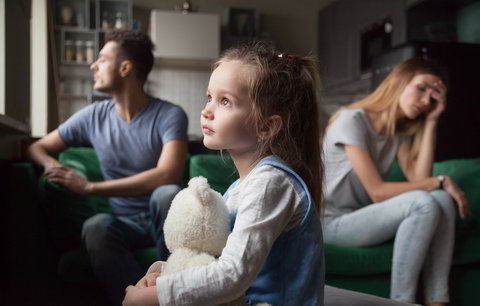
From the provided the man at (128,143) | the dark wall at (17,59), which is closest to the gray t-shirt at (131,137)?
the man at (128,143)

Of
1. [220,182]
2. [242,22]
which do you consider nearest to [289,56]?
[220,182]

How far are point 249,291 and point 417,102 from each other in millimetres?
1142

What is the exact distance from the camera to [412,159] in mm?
1736

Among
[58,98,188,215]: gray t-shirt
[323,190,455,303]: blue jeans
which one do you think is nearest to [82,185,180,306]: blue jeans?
[58,98,188,215]: gray t-shirt

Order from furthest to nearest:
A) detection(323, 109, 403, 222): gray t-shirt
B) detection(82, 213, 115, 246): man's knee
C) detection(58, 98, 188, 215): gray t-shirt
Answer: detection(323, 109, 403, 222): gray t-shirt → detection(58, 98, 188, 215): gray t-shirt → detection(82, 213, 115, 246): man's knee

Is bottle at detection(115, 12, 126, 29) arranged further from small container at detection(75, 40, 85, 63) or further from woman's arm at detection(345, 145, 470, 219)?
woman's arm at detection(345, 145, 470, 219)

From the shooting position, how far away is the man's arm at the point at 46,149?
1534 millimetres

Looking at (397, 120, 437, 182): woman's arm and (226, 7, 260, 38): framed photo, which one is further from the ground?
(226, 7, 260, 38): framed photo

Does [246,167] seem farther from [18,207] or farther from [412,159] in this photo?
[412,159]

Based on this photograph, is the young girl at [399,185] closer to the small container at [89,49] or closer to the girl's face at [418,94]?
the girl's face at [418,94]

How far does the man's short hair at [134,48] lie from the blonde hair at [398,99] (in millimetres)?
616

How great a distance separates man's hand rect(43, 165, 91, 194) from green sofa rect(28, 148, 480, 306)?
4 cm

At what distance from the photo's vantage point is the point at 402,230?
1.47 meters

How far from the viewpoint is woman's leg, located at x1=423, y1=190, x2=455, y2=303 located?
1465 millimetres
